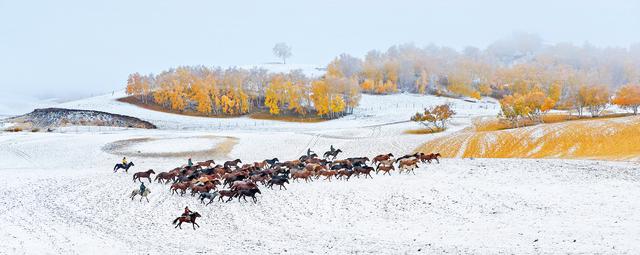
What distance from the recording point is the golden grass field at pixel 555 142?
3806 cm

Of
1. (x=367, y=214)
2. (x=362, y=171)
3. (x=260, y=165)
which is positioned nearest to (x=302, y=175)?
(x=362, y=171)

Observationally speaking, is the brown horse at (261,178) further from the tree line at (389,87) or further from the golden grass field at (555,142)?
the tree line at (389,87)

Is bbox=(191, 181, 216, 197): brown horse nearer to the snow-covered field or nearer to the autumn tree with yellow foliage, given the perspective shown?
the snow-covered field

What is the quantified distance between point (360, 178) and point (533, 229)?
1380cm

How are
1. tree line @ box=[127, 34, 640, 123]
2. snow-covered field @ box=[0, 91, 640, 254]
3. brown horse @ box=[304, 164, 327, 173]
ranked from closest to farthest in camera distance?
snow-covered field @ box=[0, 91, 640, 254] < brown horse @ box=[304, 164, 327, 173] < tree line @ box=[127, 34, 640, 123]

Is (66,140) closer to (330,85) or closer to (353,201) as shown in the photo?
(353,201)

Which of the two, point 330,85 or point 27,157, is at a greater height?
point 330,85

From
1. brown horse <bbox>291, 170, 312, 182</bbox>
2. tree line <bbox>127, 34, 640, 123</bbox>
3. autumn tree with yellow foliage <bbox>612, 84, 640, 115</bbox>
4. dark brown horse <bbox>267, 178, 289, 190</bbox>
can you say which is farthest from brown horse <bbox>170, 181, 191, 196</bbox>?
autumn tree with yellow foliage <bbox>612, 84, 640, 115</bbox>

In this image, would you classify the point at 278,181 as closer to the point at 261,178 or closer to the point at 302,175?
the point at 261,178

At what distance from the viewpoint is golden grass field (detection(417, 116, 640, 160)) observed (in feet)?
125

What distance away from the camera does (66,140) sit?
2211 inches

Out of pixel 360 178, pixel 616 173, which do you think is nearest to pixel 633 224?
pixel 616 173

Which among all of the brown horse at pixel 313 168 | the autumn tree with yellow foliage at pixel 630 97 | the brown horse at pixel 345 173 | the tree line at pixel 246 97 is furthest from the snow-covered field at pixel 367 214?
the tree line at pixel 246 97

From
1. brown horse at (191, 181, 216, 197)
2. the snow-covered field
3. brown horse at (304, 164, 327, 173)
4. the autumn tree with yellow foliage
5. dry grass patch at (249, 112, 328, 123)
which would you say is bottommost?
the snow-covered field
